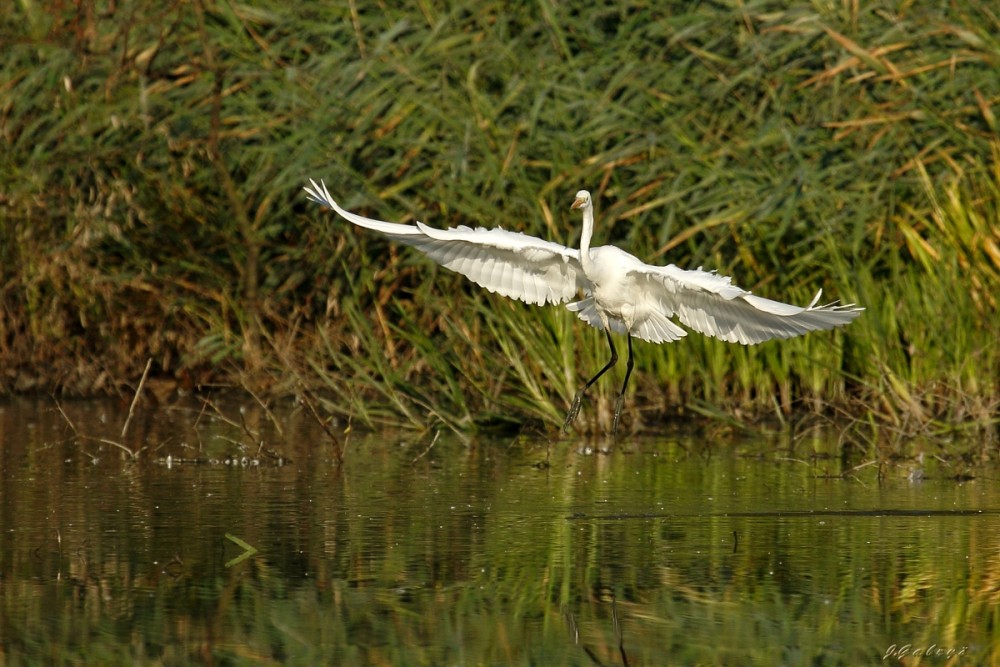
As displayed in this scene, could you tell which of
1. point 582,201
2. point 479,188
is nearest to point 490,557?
point 582,201

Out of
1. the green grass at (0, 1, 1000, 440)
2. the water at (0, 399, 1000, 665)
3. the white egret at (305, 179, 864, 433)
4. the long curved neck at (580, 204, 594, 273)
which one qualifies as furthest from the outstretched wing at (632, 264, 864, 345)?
the green grass at (0, 1, 1000, 440)

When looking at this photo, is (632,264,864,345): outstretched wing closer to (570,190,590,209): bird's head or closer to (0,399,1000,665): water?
(570,190,590,209): bird's head

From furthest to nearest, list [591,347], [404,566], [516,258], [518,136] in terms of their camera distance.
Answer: [518,136] → [591,347] → [516,258] → [404,566]

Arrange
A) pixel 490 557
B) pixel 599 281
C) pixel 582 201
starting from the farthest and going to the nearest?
pixel 582 201 < pixel 599 281 < pixel 490 557

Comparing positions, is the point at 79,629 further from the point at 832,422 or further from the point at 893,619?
the point at 832,422

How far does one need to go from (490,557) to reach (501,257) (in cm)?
236

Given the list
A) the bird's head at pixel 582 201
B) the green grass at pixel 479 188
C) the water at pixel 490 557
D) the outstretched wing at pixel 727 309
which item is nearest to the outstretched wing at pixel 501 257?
the bird's head at pixel 582 201

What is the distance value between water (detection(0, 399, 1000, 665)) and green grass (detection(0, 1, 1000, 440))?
94cm

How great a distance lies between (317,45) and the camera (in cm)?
1070

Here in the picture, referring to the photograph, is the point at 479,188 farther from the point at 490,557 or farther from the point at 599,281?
the point at 490,557

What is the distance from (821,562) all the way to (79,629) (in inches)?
94.1

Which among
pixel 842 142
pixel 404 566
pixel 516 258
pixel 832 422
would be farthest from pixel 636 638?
pixel 842 142

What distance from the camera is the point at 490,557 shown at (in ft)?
19.0

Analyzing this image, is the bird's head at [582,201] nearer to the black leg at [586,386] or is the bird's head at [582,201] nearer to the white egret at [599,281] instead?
the white egret at [599,281]
